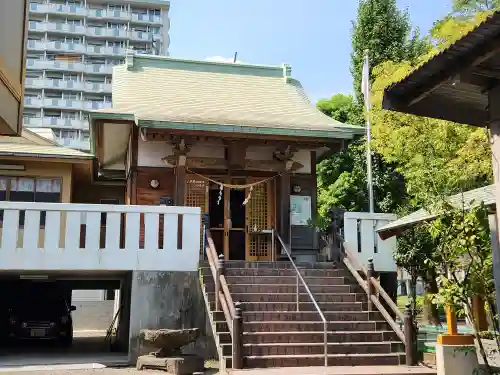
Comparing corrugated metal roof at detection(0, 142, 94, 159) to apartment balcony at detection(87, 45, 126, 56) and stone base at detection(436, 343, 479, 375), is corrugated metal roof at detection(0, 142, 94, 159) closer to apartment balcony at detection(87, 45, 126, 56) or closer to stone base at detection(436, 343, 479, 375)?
stone base at detection(436, 343, 479, 375)

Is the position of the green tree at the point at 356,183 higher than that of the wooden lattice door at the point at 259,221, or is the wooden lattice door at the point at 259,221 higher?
the green tree at the point at 356,183

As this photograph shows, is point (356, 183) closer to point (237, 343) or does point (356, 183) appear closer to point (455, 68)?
point (237, 343)

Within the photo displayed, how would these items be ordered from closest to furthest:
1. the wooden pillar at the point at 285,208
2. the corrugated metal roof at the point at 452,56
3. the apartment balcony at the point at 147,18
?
the corrugated metal roof at the point at 452,56 → the wooden pillar at the point at 285,208 → the apartment balcony at the point at 147,18

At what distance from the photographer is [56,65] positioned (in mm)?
64625

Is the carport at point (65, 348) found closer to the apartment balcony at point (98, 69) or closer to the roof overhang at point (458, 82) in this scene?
the roof overhang at point (458, 82)

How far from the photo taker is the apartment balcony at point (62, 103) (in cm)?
6288

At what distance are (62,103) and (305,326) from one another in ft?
190

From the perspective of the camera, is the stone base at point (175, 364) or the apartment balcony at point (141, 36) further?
the apartment balcony at point (141, 36)

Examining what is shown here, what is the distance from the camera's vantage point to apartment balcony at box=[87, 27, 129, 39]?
67.1m

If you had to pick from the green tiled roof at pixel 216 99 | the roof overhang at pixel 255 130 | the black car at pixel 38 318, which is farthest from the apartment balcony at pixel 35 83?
the roof overhang at pixel 255 130

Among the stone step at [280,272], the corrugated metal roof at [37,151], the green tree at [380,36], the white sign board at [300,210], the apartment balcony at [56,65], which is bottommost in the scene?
the stone step at [280,272]

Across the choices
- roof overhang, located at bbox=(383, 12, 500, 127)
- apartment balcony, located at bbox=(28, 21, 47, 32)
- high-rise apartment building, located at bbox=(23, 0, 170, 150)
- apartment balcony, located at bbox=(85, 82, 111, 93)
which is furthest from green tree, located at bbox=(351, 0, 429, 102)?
apartment balcony, located at bbox=(28, 21, 47, 32)

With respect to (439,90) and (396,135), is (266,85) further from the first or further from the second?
(439,90)

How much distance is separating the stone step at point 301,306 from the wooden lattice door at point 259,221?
3.82 metres
